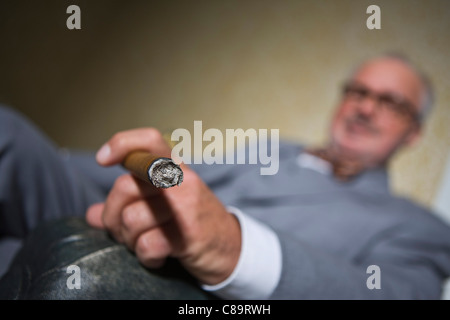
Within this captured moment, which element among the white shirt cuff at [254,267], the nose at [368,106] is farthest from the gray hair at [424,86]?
the white shirt cuff at [254,267]

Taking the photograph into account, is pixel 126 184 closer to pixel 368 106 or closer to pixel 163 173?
pixel 163 173

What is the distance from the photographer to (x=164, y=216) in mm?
359

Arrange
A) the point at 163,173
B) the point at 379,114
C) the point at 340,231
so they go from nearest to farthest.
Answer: the point at 163,173 → the point at 340,231 → the point at 379,114

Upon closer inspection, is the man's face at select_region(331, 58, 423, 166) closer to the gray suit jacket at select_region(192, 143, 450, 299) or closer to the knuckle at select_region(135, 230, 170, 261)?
the gray suit jacket at select_region(192, 143, 450, 299)

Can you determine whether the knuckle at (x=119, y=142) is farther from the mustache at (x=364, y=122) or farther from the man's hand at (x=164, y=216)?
the mustache at (x=364, y=122)

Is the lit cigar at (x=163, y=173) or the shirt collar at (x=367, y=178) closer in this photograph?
the lit cigar at (x=163, y=173)

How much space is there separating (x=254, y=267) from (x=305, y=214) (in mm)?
426

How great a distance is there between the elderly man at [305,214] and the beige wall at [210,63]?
0.64ft

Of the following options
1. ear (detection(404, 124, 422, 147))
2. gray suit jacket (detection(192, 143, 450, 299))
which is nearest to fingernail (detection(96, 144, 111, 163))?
gray suit jacket (detection(192, 143, 450, 299))

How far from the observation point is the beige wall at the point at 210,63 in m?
1.17

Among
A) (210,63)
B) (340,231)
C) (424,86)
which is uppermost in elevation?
(210,63)

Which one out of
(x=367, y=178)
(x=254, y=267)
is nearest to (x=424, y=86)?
(x=367, y=178)
